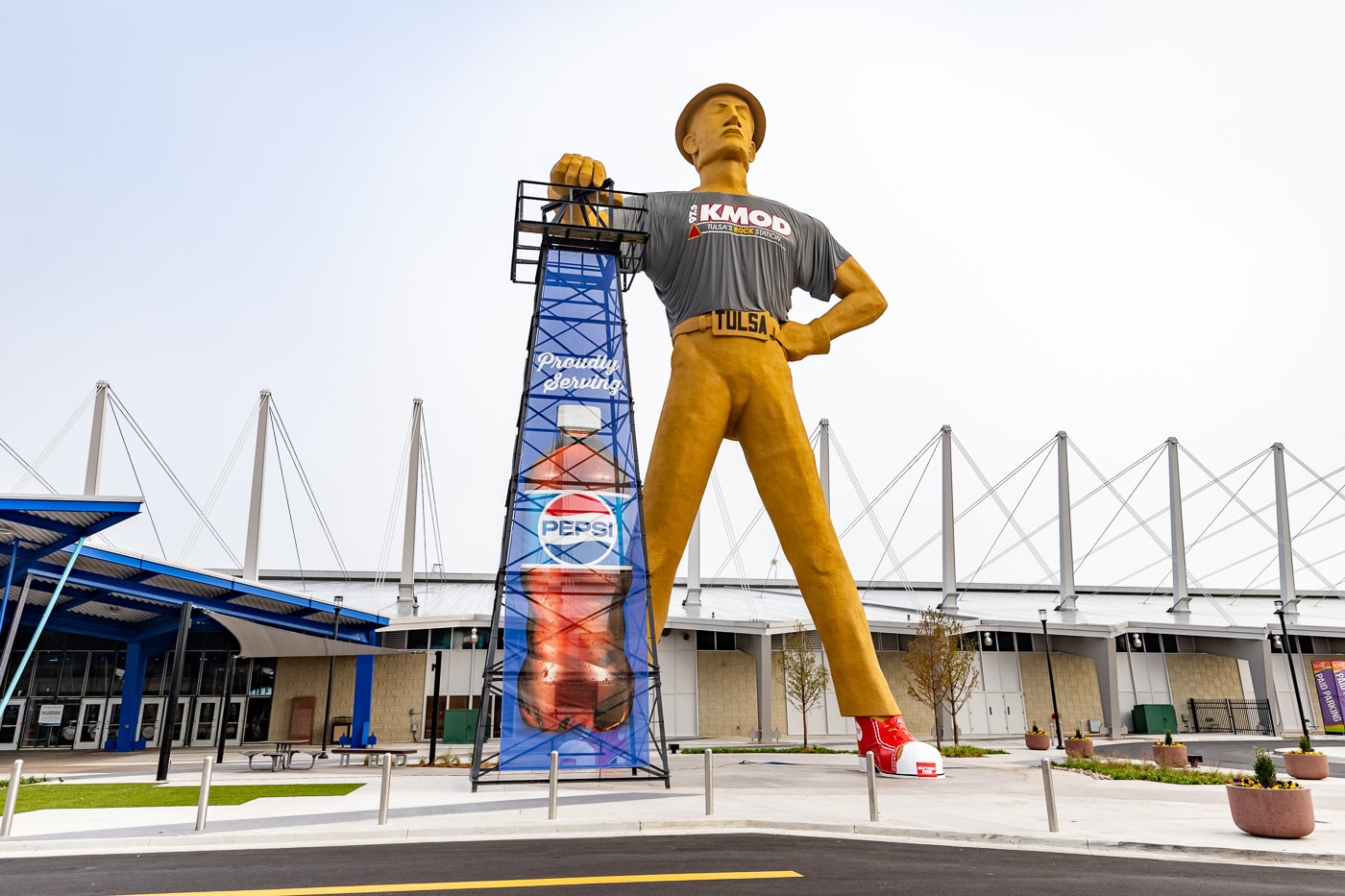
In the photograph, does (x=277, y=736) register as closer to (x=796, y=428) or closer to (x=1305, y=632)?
(x=796, y=428)

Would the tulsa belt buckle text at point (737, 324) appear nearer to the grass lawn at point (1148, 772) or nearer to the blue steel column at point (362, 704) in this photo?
the grass lawn at point (1148, 772)

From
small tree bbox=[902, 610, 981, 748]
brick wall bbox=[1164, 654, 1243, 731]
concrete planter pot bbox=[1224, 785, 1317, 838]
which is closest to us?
concrete planter pot bbox=[1224, 785, 1317, 838]

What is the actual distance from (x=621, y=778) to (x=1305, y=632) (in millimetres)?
36864

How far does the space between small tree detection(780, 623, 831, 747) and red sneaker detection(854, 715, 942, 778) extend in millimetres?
12251

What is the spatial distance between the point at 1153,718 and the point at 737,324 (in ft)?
103

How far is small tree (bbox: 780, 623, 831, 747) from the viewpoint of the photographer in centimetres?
2981

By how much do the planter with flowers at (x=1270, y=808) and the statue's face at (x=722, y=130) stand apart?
13623 mm

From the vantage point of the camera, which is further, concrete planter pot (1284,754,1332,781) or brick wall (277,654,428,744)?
brick wall (277,654,428,744)

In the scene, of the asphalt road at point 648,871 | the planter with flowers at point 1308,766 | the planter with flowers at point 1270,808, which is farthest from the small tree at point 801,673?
the asphalt road at point 648,871

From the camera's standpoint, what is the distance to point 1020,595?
52375 millimetres

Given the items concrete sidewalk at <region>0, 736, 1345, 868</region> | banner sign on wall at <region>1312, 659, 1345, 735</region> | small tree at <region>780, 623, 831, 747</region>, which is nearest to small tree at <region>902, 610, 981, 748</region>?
small tree at <region>780, 623, 831, 747</region>

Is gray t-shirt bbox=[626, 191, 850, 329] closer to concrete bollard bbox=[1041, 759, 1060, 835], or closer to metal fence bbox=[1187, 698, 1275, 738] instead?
concrete bollard bbox=[1041, 759, 1060, 835]

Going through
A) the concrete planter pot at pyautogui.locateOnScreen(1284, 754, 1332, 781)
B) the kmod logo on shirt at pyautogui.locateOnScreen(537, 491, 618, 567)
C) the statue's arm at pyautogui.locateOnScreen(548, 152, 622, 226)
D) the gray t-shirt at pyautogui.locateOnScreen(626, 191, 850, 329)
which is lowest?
the concrete planter pot at pyautogui.locateOnScreen(1284, 754, 1332, 781)

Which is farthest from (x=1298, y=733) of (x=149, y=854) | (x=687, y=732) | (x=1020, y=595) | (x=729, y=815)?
(x=149, y=854)
